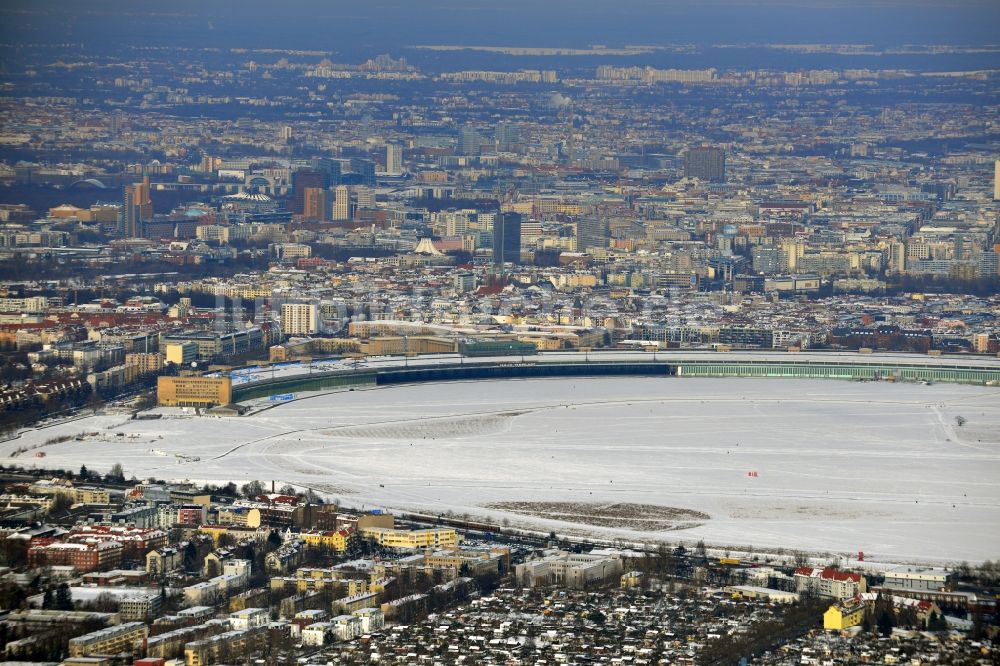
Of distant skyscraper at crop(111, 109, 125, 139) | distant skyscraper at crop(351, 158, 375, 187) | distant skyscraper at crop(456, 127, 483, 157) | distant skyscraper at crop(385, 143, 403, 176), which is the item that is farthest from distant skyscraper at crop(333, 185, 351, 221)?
distant skyscraper at crop(456, 127, 483, 157)

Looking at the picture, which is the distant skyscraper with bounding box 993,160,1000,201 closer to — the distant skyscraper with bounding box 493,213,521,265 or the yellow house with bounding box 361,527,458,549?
the distant skyscraper with bounding box 493,213,521,265

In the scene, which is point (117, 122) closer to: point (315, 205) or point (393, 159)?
point (393, 159)

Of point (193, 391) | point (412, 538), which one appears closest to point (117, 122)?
point (193, 391)

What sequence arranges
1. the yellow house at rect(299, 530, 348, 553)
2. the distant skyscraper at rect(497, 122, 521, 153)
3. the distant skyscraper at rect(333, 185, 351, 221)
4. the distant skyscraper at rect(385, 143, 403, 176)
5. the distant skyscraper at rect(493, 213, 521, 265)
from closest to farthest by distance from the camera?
the yellow house at rect(299, 530, 348, 553) → the distant skyscraper at rect(493, 213, 521, 265) → the distant skyscraper at rect(333, 185, 351, 221) → the distant skyscraper at rect(385, 143, 403, 176) → the distant skyscraper at rect(497, 122, 521, 153)

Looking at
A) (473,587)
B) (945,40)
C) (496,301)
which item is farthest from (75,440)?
(945,40)

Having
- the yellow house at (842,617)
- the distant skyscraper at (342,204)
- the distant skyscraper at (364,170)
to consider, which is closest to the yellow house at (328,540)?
the yellow house at (842,617)
